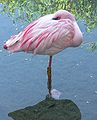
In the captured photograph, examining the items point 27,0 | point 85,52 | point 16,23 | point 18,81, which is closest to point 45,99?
point 18,81

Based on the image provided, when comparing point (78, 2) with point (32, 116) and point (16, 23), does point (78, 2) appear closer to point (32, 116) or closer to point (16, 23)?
point (16, 23)

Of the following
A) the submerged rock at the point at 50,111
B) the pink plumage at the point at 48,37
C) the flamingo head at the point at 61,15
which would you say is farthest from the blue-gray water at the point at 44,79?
the flamingo head at the point at 61,15

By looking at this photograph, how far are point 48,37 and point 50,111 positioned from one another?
46 centimetres

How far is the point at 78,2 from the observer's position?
3266mm

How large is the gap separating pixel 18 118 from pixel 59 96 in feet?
1.10

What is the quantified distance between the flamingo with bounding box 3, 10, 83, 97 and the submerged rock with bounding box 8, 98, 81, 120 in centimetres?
12

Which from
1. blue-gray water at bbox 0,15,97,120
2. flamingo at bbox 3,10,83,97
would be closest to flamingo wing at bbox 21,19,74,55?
flamingo at bbox 3,10,83,97

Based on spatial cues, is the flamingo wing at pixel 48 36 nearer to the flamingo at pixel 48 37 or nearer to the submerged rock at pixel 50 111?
the flamingo at pixel 48 37

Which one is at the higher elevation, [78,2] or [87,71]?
[78,2]

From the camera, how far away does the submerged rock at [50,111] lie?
1.98 m

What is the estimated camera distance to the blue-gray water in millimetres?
2121

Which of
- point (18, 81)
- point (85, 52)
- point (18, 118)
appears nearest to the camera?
point (18, 118)

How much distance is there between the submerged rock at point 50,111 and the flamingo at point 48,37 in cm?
12

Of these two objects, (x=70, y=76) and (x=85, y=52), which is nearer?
(x=70, y=76)
